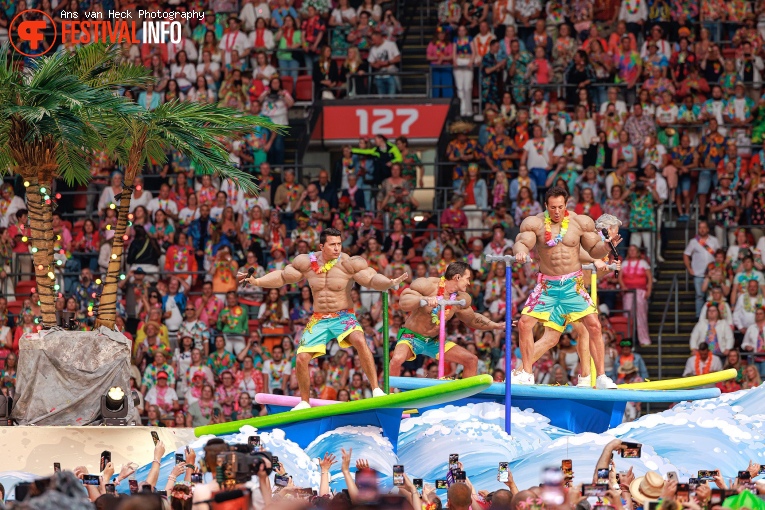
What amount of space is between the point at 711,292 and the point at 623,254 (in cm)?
163

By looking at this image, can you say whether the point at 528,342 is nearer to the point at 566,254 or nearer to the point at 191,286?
the point at 566,254

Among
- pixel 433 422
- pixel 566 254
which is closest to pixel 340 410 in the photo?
pixel 433 422

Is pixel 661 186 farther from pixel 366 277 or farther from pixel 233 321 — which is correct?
pixel 366 277

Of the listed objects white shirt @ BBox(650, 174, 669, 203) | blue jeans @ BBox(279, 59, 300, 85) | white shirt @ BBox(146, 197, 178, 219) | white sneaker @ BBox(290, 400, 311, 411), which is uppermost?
blue jeans @ BBox(279, 59, 300, 85)

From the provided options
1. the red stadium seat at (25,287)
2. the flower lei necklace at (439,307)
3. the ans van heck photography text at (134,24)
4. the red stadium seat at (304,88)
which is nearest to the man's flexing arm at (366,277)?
the flower lei necklace at (439,307)

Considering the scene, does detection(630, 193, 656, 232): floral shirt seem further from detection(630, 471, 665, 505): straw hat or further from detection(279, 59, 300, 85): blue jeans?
detection(630, 471, 665, 505): straw hat

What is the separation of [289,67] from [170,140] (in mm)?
7479

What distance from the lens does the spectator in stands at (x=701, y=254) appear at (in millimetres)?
20422

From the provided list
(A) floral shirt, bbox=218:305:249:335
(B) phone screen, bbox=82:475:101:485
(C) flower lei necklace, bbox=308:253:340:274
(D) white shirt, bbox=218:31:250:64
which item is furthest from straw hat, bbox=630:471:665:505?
(D) white shirt, bbox=218:31:250:64

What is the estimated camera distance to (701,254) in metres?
20.5

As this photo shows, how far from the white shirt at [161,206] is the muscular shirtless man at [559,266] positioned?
7.60 metres

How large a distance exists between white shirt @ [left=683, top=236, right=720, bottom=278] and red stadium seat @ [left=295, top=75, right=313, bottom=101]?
6790 mm

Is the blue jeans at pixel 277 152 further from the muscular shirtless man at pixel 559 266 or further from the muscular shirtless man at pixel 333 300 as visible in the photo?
the muscular shirtless man at pixel 559 266

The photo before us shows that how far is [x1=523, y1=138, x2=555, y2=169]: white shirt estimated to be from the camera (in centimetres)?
2172
